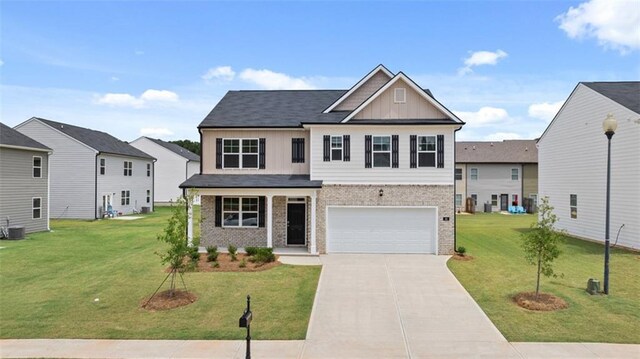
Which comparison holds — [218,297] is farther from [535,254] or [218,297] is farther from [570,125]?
[570,125]

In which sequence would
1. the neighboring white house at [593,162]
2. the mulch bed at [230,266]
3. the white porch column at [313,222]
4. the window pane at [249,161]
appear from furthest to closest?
the window pane at [249,161], the neighboring white house at [593,162], the white porch column at [313,222], the mulch bed at [230,266]

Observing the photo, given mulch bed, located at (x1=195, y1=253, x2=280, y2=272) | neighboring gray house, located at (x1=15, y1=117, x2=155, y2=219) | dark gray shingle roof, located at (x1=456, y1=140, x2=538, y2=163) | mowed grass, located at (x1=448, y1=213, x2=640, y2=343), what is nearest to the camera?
mowed grass, located at (x1=448, y1=213, x2=640, y2=343)

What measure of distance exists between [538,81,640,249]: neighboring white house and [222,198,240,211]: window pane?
61.7ft

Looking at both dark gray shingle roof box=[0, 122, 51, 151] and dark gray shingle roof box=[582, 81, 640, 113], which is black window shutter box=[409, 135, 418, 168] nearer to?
dark gray shingle roof box=[582, 81, 640, 113]

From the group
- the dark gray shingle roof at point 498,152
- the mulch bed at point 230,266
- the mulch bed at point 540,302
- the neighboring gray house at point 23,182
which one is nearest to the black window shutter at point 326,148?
the mulch bed at point 230,266

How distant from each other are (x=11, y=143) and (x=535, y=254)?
27.3 m

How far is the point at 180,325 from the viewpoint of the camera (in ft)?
→ 32.4

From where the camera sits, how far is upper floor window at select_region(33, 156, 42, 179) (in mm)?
25891

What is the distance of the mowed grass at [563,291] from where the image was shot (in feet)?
30.8

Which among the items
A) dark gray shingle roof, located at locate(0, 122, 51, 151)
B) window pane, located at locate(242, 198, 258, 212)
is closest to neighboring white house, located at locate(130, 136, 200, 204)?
dark gray shingle roof, located at locate(0, 122, 51, 151)

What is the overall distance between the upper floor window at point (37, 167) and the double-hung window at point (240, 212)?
15062 millimetres

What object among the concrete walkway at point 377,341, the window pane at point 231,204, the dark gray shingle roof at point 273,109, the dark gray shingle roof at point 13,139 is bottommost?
the concrete walkway at point 377,341

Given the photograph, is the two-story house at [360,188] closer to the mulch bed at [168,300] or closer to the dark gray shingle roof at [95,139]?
the mulch bed at [168,300]

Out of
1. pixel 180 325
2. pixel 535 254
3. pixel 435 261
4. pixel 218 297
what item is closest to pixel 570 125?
pixel 435 261
